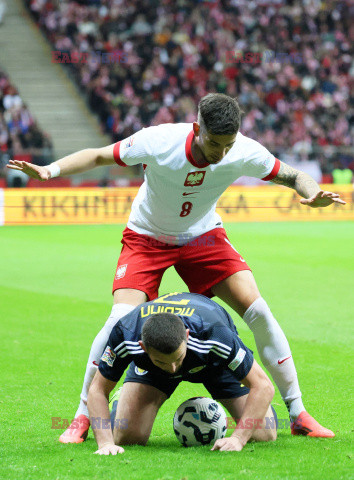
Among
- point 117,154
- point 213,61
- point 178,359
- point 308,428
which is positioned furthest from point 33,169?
point 213,61

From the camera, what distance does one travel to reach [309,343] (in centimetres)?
751

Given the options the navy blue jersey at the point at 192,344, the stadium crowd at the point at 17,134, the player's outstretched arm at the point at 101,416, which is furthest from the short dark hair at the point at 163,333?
the stadium crowd at the point at 17,134

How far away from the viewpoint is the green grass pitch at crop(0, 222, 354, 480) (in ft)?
13.2

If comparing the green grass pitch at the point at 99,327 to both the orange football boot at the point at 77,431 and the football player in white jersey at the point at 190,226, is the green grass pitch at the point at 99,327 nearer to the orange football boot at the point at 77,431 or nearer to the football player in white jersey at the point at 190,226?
the orange football boot at the point at 77,431

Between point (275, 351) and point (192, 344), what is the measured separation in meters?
0.99

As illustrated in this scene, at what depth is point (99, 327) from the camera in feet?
27.0

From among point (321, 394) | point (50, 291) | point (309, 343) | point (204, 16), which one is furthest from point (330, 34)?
point (321, 394)

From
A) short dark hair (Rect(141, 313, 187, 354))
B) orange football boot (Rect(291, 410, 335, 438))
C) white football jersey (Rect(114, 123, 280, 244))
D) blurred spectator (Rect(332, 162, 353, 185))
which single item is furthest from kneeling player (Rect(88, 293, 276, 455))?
blurred spectator (Rect(332, 162, 353, 185))

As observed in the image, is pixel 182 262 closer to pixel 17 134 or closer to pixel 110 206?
pixel 110 206

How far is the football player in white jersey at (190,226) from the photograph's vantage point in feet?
16.0

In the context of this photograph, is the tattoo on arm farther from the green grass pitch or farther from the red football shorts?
the green grass pitch

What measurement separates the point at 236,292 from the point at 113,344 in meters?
1.10

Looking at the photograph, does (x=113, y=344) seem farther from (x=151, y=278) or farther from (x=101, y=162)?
(x=101, y=162)

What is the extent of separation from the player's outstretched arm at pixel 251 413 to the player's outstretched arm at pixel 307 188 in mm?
1184
